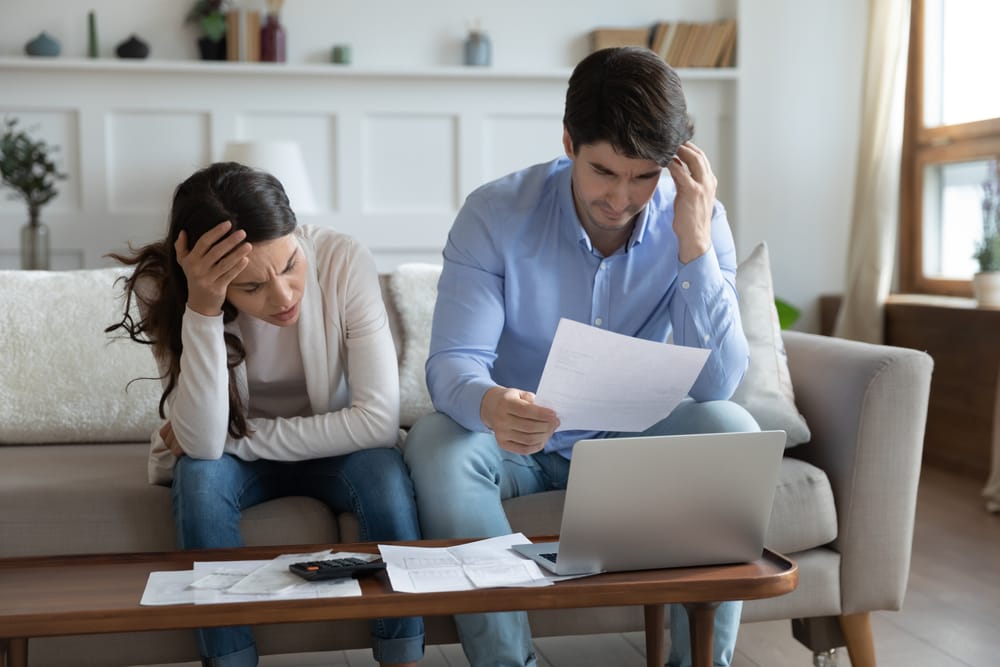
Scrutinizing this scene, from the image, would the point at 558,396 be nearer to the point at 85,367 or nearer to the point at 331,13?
the point at 85,367

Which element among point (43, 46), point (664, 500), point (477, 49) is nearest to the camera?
point (664, 500)

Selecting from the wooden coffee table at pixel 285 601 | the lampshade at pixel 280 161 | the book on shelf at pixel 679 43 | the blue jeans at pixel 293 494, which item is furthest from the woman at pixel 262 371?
the book on shelf at pixel 679 43

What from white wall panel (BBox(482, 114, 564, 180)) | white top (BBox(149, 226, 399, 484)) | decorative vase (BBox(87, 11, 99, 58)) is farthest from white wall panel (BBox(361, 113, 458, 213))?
white top (BBox(149, 226, 399, 484))

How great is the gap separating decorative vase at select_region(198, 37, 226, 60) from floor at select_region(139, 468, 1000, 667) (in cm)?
283

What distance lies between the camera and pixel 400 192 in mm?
4590

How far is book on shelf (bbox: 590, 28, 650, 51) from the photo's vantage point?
458 centimetres

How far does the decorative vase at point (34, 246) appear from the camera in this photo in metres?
4.08

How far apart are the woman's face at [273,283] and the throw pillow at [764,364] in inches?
33.0

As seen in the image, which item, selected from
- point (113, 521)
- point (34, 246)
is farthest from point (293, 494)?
point (34, 246)

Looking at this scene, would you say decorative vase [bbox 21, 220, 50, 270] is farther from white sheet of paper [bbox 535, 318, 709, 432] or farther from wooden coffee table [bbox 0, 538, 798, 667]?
white sheet of paper [bbox 535, 318, 709, 432]

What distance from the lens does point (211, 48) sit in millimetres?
4375

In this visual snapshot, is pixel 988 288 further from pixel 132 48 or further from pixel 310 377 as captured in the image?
pixel 132 48

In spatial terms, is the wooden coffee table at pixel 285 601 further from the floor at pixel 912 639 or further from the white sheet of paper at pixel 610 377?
the floor at pixel 912 639

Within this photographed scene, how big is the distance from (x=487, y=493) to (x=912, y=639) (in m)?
1.13
